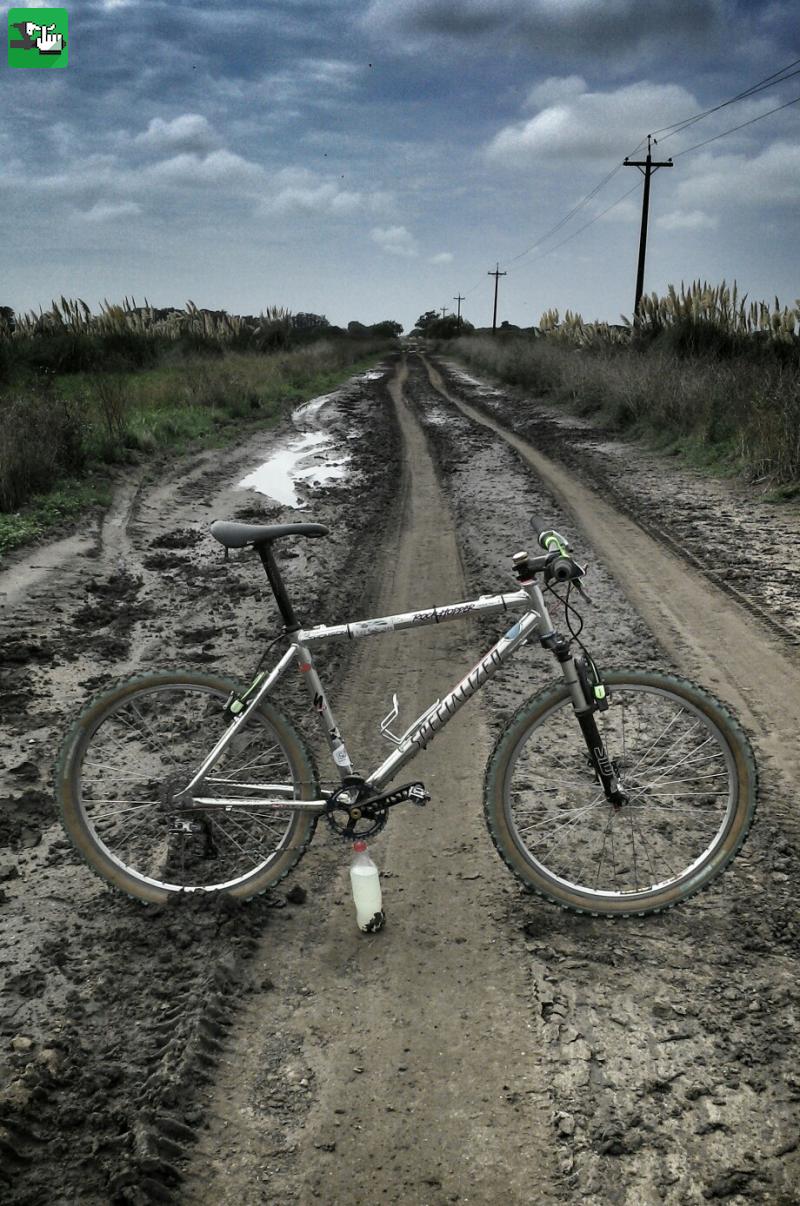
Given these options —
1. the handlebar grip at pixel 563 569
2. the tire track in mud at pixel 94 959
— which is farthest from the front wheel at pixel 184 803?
the handlebar grip at pixel 563 569

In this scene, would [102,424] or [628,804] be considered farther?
[102,424]

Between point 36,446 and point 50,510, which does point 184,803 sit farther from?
point 36,446

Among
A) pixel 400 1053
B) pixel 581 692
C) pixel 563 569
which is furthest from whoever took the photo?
pixel 581 692

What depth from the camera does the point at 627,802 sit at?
3.16m

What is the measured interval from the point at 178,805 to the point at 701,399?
1250 cm

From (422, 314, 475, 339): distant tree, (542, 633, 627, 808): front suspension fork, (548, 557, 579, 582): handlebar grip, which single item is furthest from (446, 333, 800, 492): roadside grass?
(422, 314, 475, 339): distant tree

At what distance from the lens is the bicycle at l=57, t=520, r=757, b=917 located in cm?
295

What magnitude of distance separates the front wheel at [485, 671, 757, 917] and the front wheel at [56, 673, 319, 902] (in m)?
0.75

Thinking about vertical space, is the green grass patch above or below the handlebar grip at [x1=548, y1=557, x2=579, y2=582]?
below

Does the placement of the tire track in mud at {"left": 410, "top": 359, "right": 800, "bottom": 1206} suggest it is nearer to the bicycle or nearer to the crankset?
the bicycle

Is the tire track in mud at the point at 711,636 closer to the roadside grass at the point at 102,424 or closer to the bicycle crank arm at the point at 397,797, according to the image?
the bicycle crank arm at the point at 397,797

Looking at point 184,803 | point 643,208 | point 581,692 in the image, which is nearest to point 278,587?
point 184,803

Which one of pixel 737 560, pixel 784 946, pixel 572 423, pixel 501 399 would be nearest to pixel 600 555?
pixel 737 560

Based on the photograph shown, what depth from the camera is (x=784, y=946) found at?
9.55 feet
